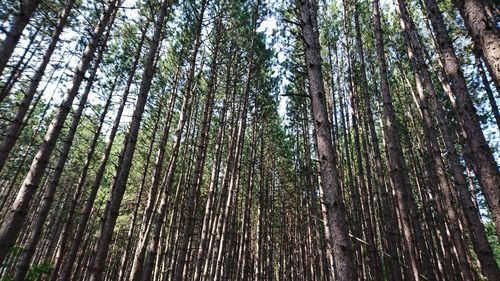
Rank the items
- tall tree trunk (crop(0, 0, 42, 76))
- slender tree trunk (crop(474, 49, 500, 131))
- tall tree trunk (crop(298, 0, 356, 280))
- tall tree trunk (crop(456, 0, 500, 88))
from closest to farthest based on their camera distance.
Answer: tall tree trunk (crop(456, 0, 500, 88))
tall tree trunk (crop(298, 0, 356, 280))
tall tree trunk (crop(0, 0, 42, 76))
slender tree trunk (crop(474, 49, 500, 131))

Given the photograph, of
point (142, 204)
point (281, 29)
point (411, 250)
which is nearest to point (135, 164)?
point (142, 204)

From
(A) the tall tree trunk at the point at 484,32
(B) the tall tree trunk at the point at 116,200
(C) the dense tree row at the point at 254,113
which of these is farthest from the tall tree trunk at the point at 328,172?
(B) the tall tree trunk at the point at 116,200

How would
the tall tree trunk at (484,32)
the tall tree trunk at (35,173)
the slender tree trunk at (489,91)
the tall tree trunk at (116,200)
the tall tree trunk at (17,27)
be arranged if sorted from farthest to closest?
1. the slender tree trunk at (489,91)
2. the tall tree trunk at (116,200)
3. the tall tree trunk at (17,27)
4. the tall tree trunk at (35,173)
5. the tall tree trunk at (484,32)

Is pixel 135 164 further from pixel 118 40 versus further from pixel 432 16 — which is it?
pixel 432 16

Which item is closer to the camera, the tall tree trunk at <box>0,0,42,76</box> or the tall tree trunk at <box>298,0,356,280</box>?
the tall tree trunk at <box>298,0,356,280</box>

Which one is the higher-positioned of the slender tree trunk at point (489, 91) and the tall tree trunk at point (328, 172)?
the slender tree trunk at point (489, 91)

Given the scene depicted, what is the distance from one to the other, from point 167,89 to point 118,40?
298 cm

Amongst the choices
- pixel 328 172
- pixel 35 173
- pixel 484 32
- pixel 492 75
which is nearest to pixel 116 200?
pixel 35 173

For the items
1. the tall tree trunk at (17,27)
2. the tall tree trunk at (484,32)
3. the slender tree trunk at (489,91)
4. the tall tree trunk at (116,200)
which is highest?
the slender tree trunk at (489,91)

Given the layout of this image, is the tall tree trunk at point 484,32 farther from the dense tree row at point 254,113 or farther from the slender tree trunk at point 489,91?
the slender tree trunk at point 489,91

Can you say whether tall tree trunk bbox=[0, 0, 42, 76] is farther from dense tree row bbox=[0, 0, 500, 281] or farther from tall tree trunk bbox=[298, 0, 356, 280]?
tall tree trunk bbox=[298, 0, 356, 280]

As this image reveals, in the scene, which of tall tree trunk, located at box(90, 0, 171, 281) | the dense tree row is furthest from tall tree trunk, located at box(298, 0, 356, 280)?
tall tree trunk, located at box(90, 0, 171, 281)

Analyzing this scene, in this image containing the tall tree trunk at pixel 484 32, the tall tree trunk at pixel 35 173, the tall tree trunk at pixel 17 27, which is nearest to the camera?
the tall tree trunk at pixel 484 32

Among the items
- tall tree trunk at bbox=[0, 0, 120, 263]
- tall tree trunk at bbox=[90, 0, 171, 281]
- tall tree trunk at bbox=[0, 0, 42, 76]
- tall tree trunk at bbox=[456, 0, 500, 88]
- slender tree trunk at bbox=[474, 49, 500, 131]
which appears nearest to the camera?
tall tree trunk at bbox=[456, 0, 500, 88]
